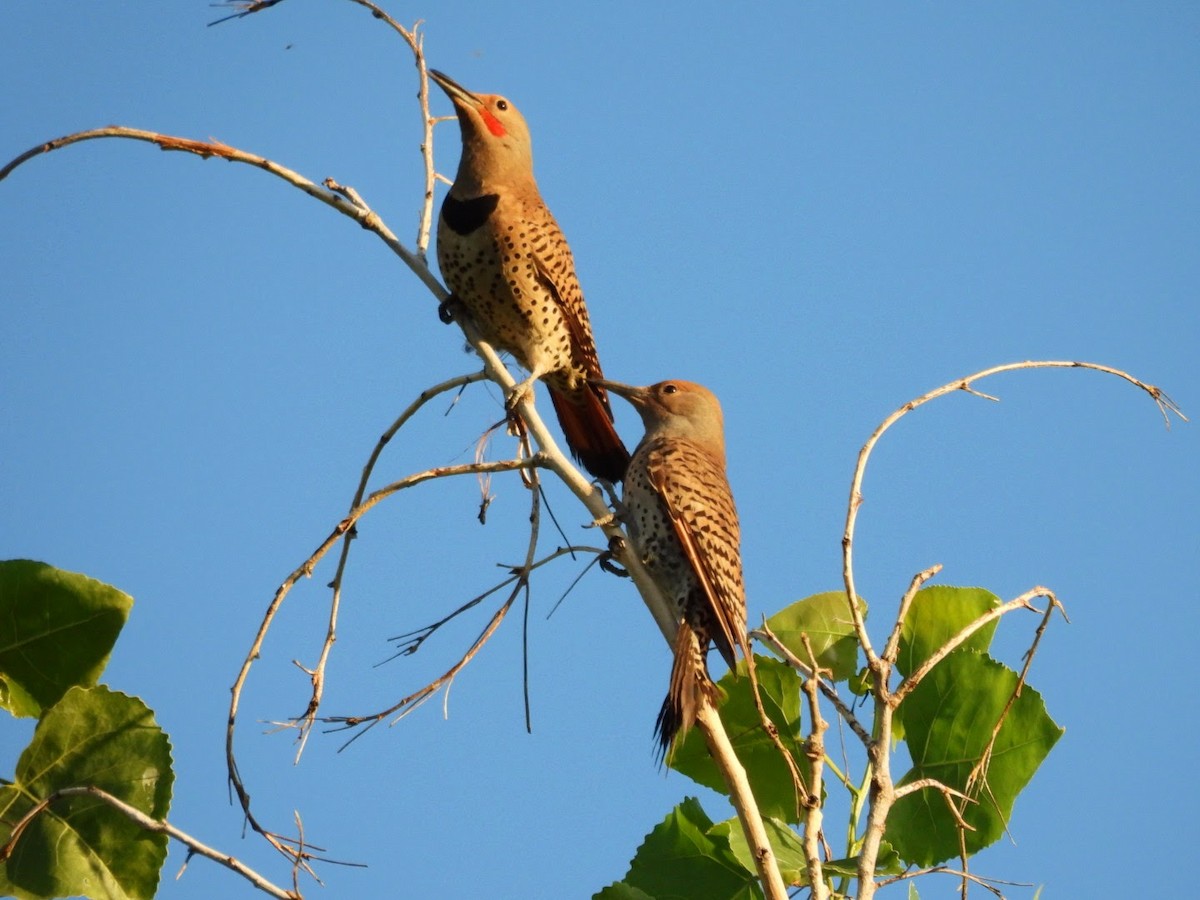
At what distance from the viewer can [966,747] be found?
273 cm

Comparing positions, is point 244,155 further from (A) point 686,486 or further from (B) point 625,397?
(B) point 625,397

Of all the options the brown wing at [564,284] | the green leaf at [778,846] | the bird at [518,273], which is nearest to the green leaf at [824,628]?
the green leaf at [778,846]

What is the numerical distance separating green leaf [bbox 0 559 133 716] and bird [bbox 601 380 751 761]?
4.08ft

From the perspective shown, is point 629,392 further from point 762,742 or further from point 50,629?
point 50,629

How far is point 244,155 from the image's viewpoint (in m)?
2.73

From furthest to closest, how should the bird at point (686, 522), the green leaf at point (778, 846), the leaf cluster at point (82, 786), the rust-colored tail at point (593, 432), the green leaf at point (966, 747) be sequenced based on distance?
the rust-colored tail at point (593, 432), the bird at point (686, 522), the green leaf at point (966, 747), the green leaf at point (778, 846), the leaf cluster at point (82, 786)

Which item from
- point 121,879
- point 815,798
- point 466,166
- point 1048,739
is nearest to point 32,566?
point 121,879

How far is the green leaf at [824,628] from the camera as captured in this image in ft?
9.61

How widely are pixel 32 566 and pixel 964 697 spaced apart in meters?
1.80

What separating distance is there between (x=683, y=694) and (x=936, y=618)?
0.64 metres

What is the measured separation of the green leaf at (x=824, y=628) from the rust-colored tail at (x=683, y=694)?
0.74ft

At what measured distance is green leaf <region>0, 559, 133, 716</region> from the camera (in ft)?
8.25

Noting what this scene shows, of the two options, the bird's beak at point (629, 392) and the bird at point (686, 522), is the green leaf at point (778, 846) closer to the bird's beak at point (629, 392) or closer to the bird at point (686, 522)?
the bird at point (686, 522)


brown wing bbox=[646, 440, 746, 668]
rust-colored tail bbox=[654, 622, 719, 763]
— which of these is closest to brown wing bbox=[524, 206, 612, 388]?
brown wing bbox=[646, 440, 746, 668]
